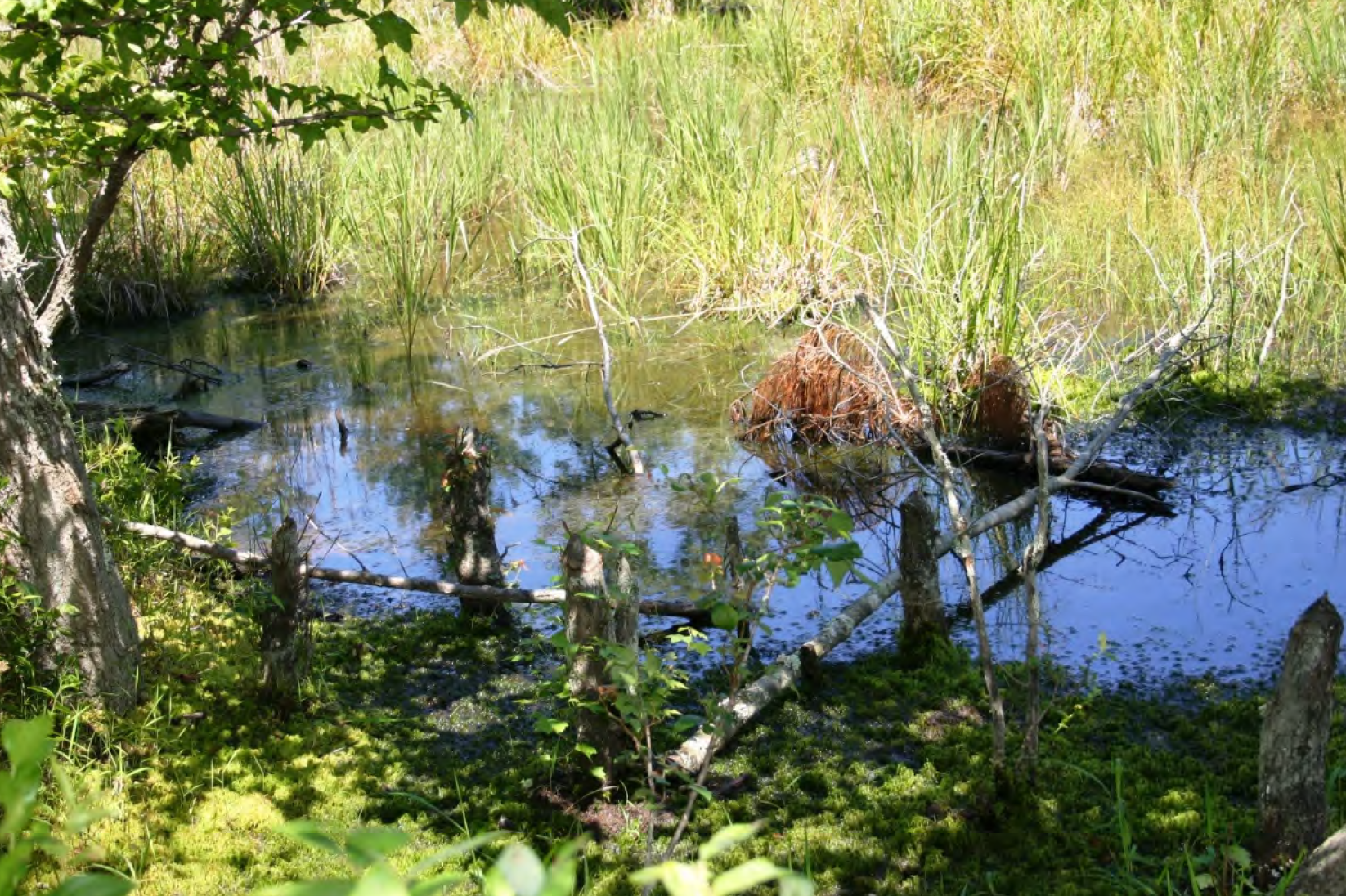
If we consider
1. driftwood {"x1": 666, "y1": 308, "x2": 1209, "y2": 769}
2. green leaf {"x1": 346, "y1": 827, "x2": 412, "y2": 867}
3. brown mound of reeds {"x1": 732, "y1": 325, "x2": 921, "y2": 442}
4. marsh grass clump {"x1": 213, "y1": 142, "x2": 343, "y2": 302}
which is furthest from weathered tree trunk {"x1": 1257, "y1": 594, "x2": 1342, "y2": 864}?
marsh grass clump {"x1": 213, "y1": 142, "x2": 343, "y2": 302}

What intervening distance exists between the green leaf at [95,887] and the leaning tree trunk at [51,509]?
292 centimetres

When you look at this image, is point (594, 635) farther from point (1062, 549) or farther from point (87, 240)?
point (1062, 549)

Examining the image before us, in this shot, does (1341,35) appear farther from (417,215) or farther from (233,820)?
(233,820)

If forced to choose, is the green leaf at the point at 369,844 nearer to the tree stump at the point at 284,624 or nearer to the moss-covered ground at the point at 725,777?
the moss-covered ground at the point at 725,777

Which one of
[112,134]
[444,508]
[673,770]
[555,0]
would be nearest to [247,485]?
[444,508]

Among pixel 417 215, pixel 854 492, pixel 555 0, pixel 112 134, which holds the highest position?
pixel 555 0

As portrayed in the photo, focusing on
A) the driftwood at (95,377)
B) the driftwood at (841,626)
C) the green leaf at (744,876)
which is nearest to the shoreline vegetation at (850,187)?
the driftwood at (95,377)

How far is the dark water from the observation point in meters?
4.65

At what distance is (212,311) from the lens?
32.9 feet

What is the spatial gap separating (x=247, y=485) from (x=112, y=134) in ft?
9.38

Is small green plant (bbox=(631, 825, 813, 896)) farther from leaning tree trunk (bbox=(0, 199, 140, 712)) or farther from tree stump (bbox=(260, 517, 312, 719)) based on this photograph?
tree stump (bbox=(260, 517, 312, 719))

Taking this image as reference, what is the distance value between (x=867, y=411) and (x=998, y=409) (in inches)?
25.4

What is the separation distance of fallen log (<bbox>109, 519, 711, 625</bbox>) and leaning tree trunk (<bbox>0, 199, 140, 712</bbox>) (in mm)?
573

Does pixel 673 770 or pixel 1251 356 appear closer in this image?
pixel 673 770
